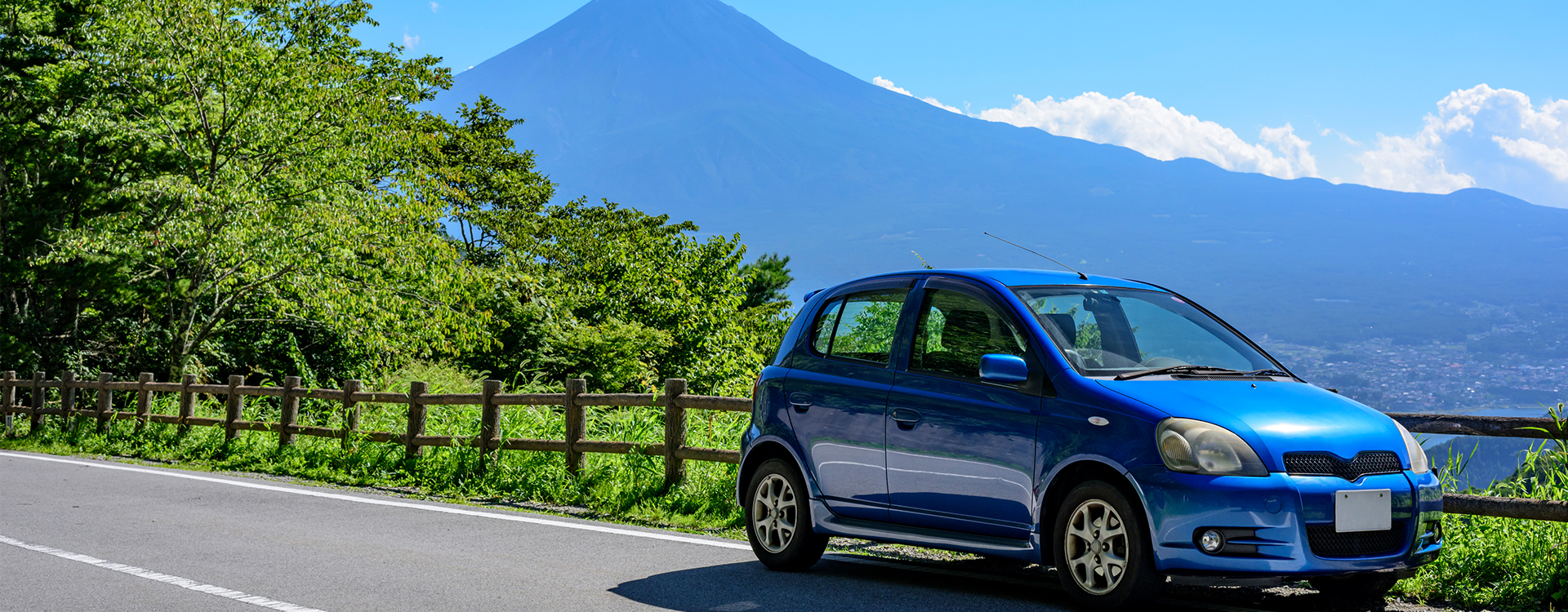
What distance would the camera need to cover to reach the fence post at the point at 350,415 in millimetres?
14211

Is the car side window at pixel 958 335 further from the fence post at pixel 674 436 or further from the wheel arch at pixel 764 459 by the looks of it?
the fence post at pixel 674 436

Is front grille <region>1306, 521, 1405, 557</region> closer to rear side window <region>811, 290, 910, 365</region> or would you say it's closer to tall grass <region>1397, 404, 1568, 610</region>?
tall grass <region>1397, 404, 1568, 610</region>

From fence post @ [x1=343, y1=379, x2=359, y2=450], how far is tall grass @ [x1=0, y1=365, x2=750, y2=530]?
186 mm

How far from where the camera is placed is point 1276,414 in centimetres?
525

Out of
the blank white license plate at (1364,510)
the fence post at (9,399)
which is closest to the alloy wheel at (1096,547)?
the blank white license plate at (1364,510)

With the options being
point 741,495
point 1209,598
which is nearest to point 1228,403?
point 1209,598

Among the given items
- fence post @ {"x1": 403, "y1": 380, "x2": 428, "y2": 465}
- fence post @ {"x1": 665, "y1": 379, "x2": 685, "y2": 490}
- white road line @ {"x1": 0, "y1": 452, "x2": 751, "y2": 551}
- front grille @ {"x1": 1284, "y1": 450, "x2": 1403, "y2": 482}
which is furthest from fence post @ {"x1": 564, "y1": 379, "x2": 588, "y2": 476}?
front grille @ {"x1": 1284, "y1": 450, "x2": 1403, "y2": 482}

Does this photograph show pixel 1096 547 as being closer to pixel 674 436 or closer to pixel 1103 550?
pixel 1103 550

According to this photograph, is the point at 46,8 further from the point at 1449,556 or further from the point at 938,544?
the point at 1449,556

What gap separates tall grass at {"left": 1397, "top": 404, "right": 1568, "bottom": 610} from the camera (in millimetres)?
5898

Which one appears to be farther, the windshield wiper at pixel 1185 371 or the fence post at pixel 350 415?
the fence post at pixel 350 415

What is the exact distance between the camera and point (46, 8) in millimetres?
27406

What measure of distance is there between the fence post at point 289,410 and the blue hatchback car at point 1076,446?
9.93m

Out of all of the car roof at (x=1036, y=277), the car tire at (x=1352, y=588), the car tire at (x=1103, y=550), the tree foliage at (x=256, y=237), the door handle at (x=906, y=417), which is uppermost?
the tree foliage at (x=256, y=237)
